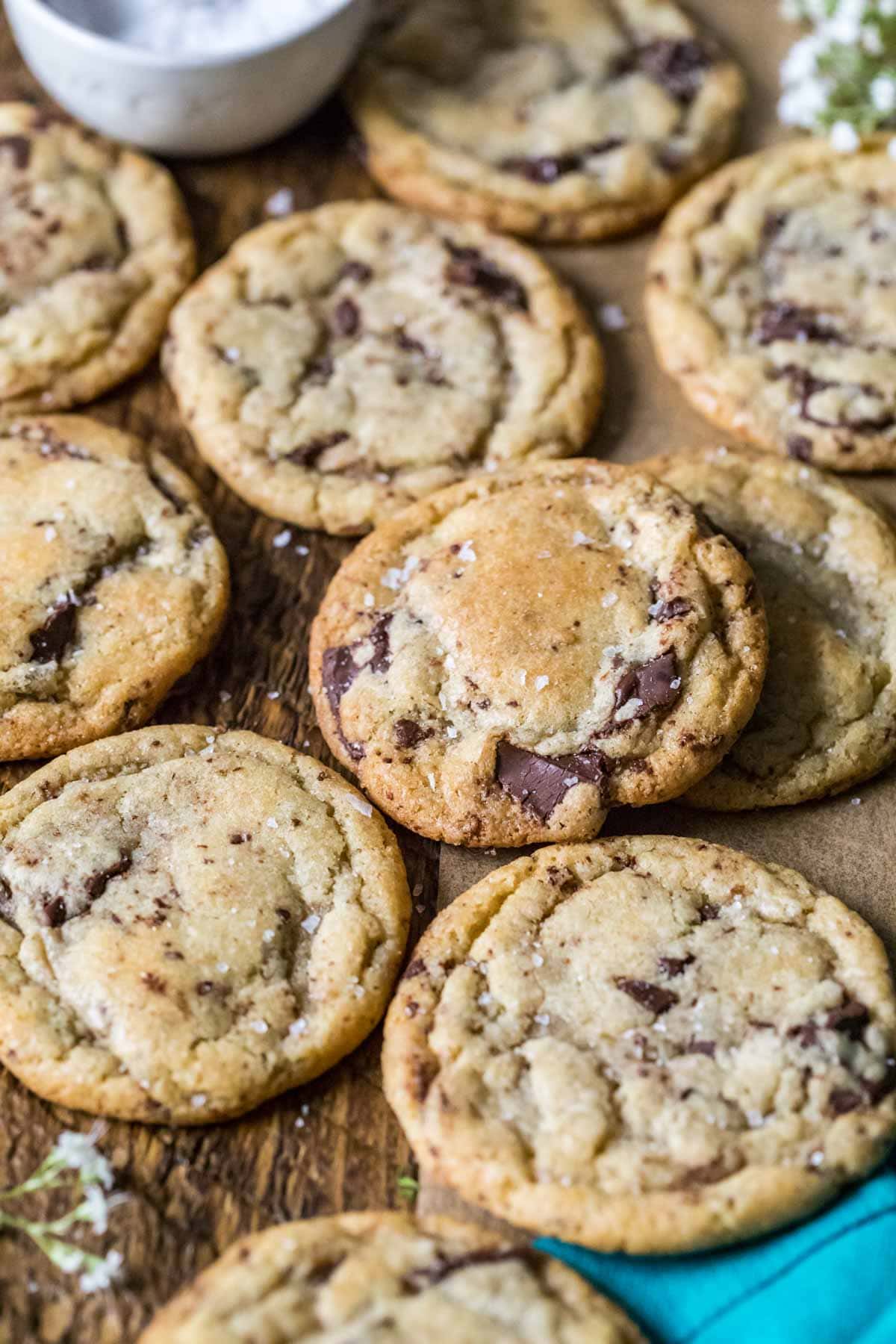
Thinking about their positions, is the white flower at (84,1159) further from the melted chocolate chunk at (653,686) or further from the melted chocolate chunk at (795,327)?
the melted chocolate chunk at (795,327)

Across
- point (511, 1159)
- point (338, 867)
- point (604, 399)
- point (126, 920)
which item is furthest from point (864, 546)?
point (126, 920)

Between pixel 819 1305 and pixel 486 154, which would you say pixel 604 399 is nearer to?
pixel 486 154

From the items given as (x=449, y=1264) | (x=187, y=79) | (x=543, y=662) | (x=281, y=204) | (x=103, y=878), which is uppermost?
(x=187, y=79)

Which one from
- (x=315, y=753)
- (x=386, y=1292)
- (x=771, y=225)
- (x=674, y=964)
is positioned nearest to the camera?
(x=386, y=1292)

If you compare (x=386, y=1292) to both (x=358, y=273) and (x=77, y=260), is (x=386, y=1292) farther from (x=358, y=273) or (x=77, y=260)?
(x=77, y=260)

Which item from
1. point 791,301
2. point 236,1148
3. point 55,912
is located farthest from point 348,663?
point 791,301

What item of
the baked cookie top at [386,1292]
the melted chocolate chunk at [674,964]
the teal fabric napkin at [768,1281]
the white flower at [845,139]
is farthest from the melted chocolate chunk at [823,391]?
the baked cookie top at [386,1292]

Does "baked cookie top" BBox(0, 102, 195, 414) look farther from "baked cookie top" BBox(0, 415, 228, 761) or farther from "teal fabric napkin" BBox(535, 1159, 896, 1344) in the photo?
"teal fabric napkin" BBox(535, 1159, 896, 1344)
